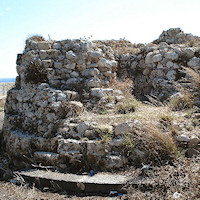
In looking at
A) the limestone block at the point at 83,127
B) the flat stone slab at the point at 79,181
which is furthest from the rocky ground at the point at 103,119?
the flat stone slab at the point at 79,181

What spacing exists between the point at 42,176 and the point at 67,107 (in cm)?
161

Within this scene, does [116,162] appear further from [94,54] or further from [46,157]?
[94,54]

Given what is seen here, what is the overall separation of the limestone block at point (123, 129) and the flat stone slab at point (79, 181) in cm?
83

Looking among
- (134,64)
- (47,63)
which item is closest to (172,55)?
(134,64)

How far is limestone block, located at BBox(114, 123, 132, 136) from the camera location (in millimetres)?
4340

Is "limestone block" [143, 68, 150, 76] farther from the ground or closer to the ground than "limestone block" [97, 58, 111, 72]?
closer to the ground

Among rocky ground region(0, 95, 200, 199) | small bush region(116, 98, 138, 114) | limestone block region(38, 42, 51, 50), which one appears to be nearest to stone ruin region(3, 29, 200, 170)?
limestone block region(38, 42, 51, 50)

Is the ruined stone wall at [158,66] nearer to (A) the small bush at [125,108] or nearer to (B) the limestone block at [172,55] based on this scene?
(B) the limestone block at [172,55]

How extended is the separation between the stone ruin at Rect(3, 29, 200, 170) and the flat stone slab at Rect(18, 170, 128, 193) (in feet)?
0.88

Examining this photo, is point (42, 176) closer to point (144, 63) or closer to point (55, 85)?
point (55, 85)

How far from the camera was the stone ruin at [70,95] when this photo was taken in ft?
14.3

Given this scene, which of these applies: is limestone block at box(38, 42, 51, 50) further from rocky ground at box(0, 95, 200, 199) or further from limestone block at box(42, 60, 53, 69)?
rocky ground at box(0, 95, 200, 199)

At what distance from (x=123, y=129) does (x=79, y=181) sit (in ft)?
4.18

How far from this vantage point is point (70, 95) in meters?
5.35
